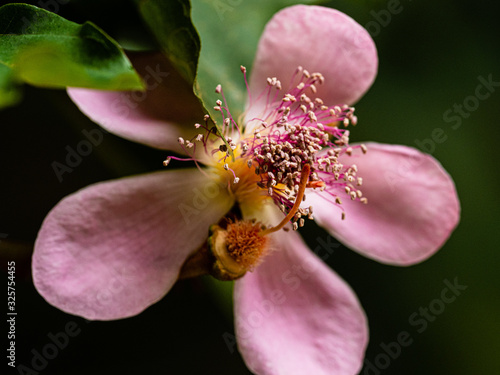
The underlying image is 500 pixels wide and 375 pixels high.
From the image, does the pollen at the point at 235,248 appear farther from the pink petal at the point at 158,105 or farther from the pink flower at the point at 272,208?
the pink petal at the point at 158,105

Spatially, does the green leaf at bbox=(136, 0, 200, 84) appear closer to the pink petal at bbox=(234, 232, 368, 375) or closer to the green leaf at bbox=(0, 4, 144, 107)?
the green leaf at bbox=(0, 4, 144, 107)

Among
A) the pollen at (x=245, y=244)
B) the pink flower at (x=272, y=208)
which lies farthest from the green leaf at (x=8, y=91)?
the pollen at (x=245, y=244)

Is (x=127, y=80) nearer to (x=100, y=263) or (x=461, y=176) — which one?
(x=100, y=263)

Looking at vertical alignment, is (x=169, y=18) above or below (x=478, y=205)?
above

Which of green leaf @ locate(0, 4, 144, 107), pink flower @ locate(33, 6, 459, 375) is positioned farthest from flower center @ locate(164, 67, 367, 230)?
green leaf @ locate(0, 4, 144, 107)

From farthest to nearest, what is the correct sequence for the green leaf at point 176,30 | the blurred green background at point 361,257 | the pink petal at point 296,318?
1. the blurred green background at point 361,257
2. the pink petal at point 296,318
3. the green leaf at point 176,30

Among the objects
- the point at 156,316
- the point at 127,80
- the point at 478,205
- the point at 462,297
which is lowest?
the point at 156,316

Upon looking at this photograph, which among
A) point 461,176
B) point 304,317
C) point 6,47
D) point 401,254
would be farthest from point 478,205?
point 6,47
